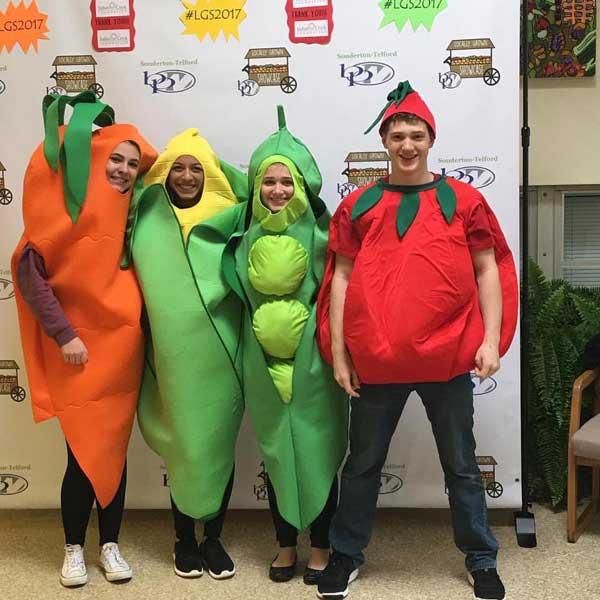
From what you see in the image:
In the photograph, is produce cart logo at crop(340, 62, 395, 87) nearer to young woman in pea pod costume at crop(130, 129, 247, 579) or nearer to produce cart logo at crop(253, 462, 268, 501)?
young woman in pea pod costume at crop(130, 129, 247, 579)

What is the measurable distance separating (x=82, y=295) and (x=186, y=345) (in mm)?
328

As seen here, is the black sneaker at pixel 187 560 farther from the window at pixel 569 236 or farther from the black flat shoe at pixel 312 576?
the window at pixel 569 236

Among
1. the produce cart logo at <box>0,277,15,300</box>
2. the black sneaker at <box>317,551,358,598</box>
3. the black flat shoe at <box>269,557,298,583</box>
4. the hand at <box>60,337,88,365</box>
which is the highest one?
the produce cart logo at <box>0,277,15,300</box>

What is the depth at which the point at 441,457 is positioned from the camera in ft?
6.61

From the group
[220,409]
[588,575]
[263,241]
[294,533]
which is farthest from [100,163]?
[588,575]

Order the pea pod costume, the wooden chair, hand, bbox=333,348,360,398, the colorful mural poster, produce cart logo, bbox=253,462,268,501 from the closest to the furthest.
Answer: hand, bbox=333,348,360,398, the pea pod costume, the wooden chair, produce cart logo, bbox=253,462,268,501, the colorful mural poster

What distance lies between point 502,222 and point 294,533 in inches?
48.3

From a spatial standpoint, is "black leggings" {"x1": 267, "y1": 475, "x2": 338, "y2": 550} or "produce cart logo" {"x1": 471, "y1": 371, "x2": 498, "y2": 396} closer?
"black leggings" {"x1": 267, "y1": 475, "x2": 338, "y2": 550}

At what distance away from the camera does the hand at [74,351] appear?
2.00 metres

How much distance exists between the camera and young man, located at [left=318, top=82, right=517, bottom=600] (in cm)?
183

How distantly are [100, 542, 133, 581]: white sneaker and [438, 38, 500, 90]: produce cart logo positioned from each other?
1.89 metres

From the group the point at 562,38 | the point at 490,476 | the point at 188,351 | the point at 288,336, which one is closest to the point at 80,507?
the point at 188,351

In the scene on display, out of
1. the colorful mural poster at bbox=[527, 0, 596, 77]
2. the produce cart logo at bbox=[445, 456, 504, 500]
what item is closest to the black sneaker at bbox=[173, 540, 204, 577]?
the produce cart logo at bbox=[445, 456, 504, 500]

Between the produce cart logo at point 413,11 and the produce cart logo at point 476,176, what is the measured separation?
0.49 m
